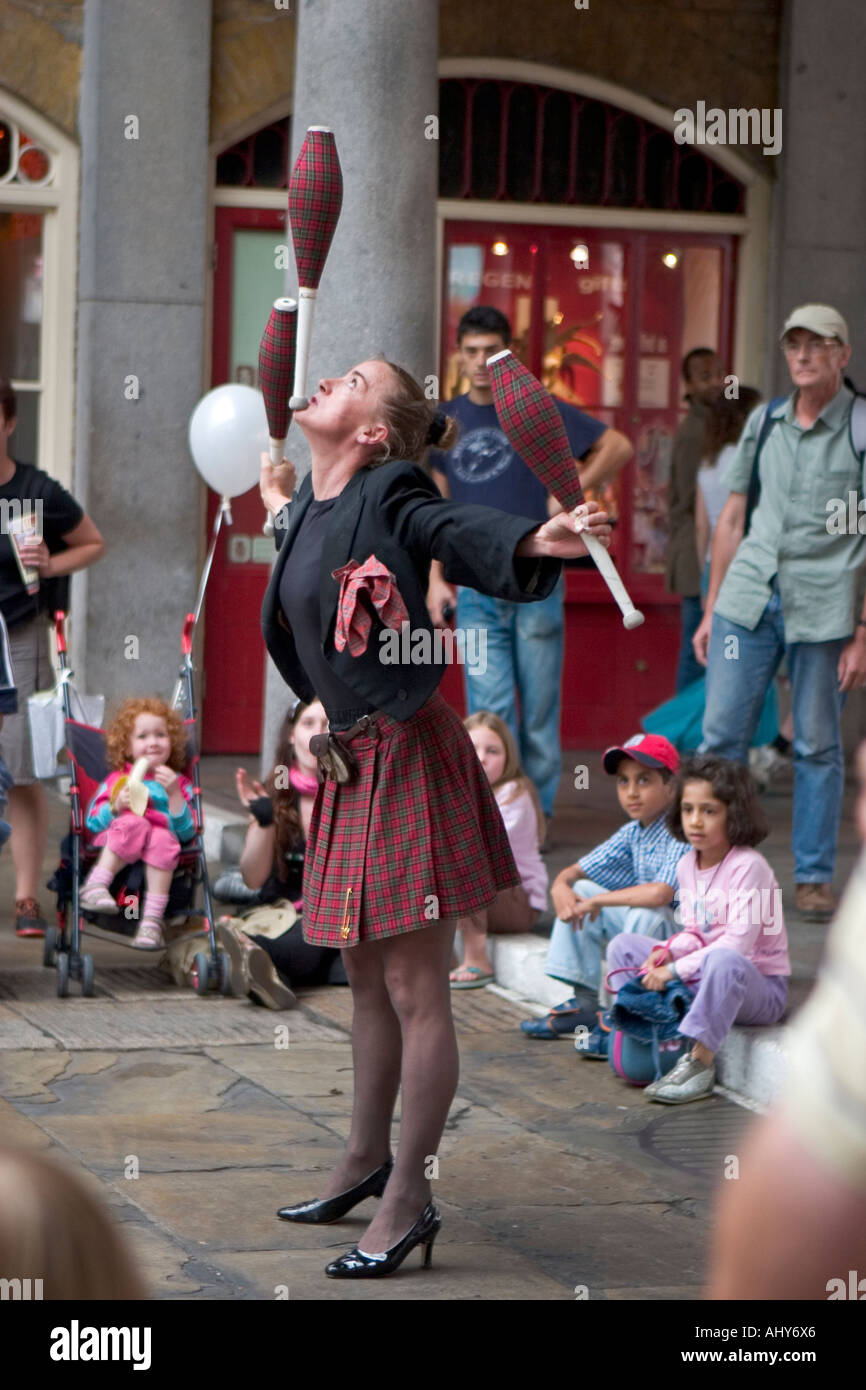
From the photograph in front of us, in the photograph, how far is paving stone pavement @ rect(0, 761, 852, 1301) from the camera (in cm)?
399

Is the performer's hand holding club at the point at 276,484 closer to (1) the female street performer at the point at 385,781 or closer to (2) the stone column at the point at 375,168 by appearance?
(1) the female street performer at the point at 385,781

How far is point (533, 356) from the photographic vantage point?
1052 cm

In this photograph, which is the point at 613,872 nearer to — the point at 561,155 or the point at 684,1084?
the point at 684,1084

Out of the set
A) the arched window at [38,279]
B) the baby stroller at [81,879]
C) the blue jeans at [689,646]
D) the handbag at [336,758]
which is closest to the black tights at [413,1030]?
the handbag at [336,758]

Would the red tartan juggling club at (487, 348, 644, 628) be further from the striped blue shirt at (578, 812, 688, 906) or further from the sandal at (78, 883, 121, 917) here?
the sandal at (78, 883, 121, 917)

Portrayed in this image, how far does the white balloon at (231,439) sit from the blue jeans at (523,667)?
3.38 feet

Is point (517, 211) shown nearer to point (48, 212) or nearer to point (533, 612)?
point (48, 212)

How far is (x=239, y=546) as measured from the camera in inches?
408

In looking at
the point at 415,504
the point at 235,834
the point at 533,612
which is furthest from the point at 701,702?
the point at 415,504

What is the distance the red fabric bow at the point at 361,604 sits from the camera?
3863 millimetres

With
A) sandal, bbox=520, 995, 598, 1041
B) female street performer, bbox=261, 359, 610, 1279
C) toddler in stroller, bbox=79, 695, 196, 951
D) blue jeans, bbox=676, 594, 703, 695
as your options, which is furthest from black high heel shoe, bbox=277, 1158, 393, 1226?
blue jeans, bbox=676, 594, 703, 695

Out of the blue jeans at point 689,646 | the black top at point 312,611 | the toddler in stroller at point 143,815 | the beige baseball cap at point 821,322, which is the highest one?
the beige baseball cap at point 821,322

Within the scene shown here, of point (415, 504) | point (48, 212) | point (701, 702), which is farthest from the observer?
point (48, 212)
